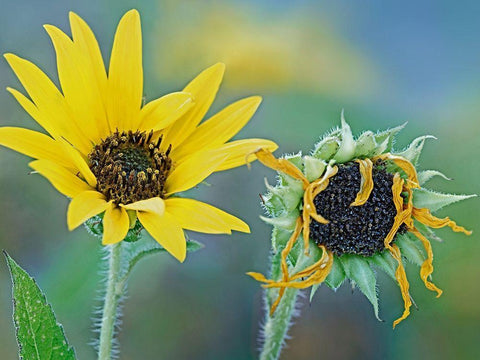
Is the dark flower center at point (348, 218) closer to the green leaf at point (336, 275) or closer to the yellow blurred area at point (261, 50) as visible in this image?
the green leaf at point (336, 275)

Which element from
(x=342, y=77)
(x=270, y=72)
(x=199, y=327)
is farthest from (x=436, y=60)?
(x=199, y=327)

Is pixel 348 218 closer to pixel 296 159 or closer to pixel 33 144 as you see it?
pixel 296 159

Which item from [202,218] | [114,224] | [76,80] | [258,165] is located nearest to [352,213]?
[202,218]

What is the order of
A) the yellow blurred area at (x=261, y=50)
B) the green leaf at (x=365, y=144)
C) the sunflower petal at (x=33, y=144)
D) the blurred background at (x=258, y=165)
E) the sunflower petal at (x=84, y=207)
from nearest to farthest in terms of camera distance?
the sunflower petal at (x=84, y=207)
the sunflower petal at (x=33, y=144)
the green leaf at (x=365, y=144)
the blurred background at (x=258, y=165)
the yellow blurred area at (x=261, y=50)

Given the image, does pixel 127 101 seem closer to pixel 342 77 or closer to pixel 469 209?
pixel 469 209

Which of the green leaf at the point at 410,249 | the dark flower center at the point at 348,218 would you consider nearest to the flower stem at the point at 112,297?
the dark flower center at the point at 348,218

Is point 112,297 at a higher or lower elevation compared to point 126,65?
lower

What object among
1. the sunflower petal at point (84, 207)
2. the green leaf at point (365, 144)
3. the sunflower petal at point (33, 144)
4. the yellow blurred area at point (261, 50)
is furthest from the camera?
the yellow blurred area at point (261, 50)
